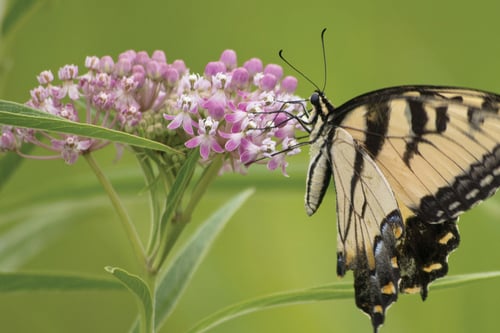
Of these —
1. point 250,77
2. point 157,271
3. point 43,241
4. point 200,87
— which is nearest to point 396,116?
point 250,77

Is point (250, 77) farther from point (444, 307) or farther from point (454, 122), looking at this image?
point (444, 307)


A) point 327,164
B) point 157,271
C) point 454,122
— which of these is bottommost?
point 157,271

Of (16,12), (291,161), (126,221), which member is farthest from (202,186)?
(291,161)

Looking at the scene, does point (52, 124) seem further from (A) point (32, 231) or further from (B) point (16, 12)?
(A) point (32, 231)

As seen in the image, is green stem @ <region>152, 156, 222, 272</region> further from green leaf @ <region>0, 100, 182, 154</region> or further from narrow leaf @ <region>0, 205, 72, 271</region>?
narrow leaf @ <region>0, 205, 72, 271</region>

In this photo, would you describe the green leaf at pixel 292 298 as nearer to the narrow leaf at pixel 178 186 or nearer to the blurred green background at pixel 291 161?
the narrow leaf at pixel 178 186

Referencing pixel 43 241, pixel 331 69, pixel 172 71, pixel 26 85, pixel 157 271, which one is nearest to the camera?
pixel 157 271

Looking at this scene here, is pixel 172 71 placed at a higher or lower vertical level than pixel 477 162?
higher
